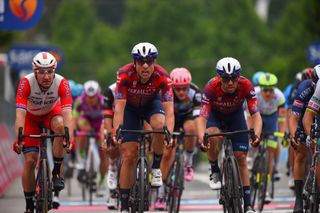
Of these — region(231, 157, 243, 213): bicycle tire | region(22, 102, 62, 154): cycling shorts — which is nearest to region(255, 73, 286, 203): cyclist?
region(231, 157, 243, 213): bicycle tire

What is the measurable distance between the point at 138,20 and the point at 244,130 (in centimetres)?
10191

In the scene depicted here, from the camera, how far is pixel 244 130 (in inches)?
543

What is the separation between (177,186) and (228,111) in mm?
2252

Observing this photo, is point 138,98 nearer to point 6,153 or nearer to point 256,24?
point 6,153

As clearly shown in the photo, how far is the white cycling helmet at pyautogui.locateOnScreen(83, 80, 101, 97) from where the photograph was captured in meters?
19.3

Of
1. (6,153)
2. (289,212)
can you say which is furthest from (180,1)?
(289,212)

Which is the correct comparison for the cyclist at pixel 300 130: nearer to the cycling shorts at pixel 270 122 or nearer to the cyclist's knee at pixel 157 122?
the cyclist's knee at pixel 157 122

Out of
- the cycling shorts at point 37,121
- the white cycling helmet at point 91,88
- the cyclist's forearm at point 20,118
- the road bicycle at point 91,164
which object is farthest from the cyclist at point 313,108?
the white cycling helmet at point 91,88

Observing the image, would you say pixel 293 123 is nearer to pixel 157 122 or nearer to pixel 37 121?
pixel 157 122

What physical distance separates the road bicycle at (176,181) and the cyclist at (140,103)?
170 cm

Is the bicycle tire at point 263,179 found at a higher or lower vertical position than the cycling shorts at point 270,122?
lower

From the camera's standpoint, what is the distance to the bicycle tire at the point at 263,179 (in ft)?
55.5

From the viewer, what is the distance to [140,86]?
14156mm

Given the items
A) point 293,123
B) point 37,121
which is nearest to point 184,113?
point 293,123
